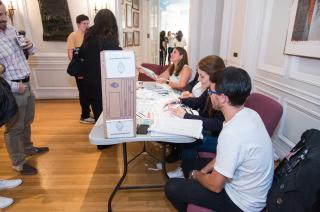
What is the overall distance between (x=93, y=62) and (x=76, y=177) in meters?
1.15

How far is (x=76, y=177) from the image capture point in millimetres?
2131

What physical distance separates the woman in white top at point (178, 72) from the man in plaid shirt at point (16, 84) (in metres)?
1.41

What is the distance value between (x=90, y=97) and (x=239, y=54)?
1902 mm

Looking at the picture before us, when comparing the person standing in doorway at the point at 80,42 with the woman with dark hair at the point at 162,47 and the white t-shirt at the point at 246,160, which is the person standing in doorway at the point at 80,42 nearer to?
the white t-shirt at the point at 246,160

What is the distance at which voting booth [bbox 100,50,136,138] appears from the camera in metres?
1.13

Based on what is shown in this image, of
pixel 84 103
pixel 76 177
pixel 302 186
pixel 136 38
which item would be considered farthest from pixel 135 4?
pixel 302 186

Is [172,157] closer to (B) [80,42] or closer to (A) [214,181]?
(A) [214,181]

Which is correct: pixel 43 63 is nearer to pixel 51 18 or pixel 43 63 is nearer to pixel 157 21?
pixel 51 18

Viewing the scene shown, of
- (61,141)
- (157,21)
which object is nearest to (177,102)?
(61,141)

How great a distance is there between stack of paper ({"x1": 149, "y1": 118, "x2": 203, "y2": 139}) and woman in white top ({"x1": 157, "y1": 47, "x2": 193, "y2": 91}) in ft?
3.49

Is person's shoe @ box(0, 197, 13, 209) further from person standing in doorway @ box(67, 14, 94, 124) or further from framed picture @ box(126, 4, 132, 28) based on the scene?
framed picture @ box(126, 4, 132, 28)

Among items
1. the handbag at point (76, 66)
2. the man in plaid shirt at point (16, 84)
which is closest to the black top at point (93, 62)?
the handbag at point (76, 66)

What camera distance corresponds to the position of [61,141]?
2828 millimetres

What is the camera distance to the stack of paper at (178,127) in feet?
4.29
